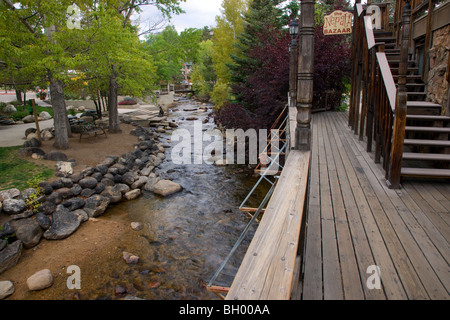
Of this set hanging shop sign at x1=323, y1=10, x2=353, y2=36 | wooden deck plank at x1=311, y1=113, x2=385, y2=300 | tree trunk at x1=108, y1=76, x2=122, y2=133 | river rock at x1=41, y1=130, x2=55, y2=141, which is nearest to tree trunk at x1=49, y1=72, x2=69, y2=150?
river rock at x1=41, y1=130, x2=55, y2=141

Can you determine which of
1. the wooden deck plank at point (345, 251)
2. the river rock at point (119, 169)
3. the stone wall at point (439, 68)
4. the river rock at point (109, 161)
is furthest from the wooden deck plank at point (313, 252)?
the river rock at point (109, 161)

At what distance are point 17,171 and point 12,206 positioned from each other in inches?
77.0

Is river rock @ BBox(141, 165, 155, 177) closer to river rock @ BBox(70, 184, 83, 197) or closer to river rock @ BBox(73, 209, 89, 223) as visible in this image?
river rock @ BBox(70, 184, 83, 197)

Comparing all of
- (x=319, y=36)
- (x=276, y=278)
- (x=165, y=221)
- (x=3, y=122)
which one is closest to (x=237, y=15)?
(x=319, y=36)

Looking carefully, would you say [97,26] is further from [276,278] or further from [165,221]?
[276,278]

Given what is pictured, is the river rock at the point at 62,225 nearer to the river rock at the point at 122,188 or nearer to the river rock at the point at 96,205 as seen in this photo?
the river rock at the point at 96,205

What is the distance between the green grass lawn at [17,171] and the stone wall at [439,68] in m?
9.11

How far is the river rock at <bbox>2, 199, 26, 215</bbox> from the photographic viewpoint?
673 centimetres

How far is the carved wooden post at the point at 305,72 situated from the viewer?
3.89m

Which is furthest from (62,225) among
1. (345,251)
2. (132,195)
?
(345,251)

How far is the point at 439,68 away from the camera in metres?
5.40

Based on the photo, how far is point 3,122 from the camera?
1579 cm

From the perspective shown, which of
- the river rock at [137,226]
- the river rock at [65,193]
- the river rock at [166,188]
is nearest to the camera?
the river rock at [137,226]

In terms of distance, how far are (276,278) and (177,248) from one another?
211 inches
